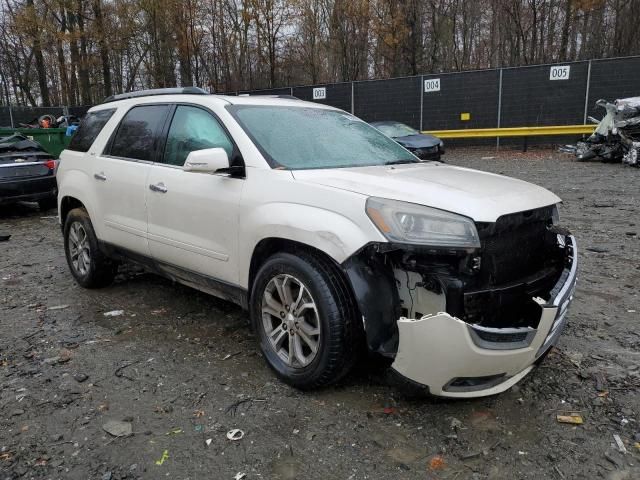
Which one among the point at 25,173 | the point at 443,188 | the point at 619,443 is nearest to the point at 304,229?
the point at 443,188

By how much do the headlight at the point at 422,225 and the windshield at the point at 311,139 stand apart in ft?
2.88

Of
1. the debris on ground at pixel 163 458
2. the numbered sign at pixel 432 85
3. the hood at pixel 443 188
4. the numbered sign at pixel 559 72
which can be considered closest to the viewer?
the debris on ground at pixel 163 458

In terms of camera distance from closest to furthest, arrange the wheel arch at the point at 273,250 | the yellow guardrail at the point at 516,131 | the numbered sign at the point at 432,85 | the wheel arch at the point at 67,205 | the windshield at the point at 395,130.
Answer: the wheel arch at the point at 273,250
the wheel arch at the point at 67,205
the windshield at the point at 395,130
the yellow guardrail at the point at 516,131
the numbered sign at the point at 432,85

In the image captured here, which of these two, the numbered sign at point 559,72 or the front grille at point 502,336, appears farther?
the numbered sign at point 559,72

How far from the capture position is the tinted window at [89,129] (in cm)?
495

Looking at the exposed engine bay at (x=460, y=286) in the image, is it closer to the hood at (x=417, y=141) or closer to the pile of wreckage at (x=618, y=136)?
the hood at (x=417, y=141)

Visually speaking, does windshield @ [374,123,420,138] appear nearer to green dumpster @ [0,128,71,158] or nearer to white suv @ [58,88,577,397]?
green dumpster @ [0,128,71,158]

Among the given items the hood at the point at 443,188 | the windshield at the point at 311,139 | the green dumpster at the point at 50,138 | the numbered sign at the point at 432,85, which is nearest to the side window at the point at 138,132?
the windshield at the point at 311,139

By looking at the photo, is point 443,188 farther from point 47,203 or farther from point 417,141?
point 417,141

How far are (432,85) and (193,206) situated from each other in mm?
18411

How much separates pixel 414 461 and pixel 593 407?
1142 mm

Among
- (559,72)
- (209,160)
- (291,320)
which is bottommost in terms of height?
(291,320)

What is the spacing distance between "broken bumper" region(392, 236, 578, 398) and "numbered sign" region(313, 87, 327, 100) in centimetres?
2076

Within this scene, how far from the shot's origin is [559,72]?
18391 mm
